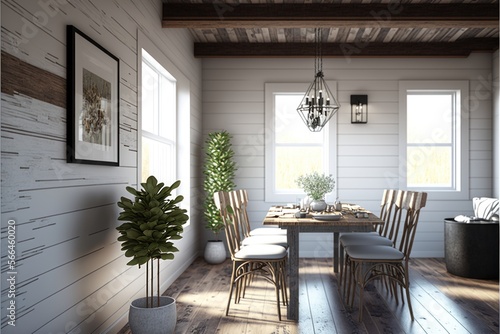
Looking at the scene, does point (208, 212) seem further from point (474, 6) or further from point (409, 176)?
point (474, 6)

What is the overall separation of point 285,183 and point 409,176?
69.2 inches

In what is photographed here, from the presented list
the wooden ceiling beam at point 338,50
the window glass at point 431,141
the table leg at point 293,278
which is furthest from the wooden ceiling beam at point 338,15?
the table leg at point 293,278

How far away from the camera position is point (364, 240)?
4453mm

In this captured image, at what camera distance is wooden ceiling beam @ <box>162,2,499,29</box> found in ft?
15.0

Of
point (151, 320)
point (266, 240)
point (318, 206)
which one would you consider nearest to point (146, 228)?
point (151, 320)

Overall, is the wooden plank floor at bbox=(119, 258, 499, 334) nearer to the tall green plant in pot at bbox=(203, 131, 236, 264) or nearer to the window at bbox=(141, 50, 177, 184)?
the tall green plant in pot at bbox=(203, 131, 236, 264)

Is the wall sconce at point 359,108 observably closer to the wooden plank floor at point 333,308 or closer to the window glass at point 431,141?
the window glass at point 431,141

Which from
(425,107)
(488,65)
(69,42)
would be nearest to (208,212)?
(425,107)

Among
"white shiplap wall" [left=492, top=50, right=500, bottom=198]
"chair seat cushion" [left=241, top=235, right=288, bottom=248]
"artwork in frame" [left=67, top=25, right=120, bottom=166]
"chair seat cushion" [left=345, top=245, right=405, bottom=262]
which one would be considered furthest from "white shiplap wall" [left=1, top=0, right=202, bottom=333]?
"white shiplap wall" [left=492, top=50, right=500, bottom=198]

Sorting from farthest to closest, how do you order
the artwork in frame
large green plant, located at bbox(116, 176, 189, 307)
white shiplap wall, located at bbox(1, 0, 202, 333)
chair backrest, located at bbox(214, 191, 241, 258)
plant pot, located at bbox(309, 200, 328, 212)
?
plant pot, located at bbox(309, 200, 328, 212) → chair backrest, located at bbox(214, 191, 241, 258) → large green plant, located at bbox(116, 176, 189, 307) → the artwork in frame → white shiplap wall, located at bbox(1, 0, 202, 333)

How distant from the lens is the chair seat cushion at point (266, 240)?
437 cm

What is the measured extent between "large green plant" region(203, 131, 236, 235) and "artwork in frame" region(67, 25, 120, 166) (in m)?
2.82

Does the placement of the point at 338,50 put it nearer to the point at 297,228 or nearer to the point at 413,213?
the point at 413,213

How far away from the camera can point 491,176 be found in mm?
6262
